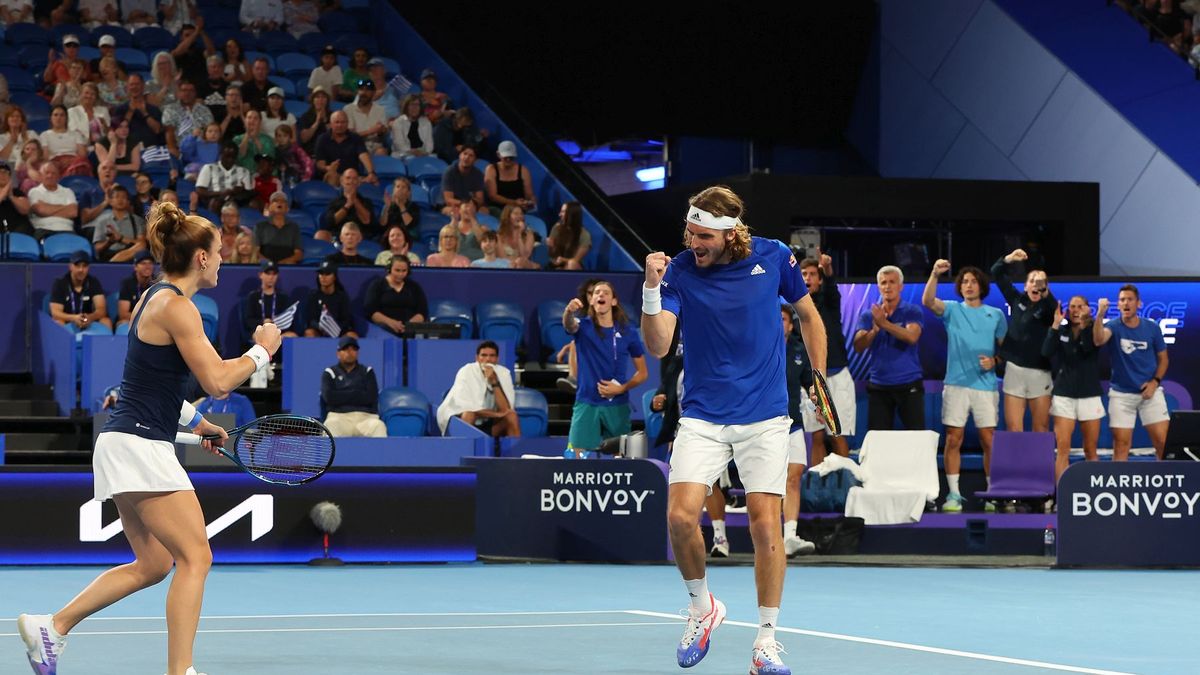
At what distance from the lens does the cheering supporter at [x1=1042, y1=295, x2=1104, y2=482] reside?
49.2 feet

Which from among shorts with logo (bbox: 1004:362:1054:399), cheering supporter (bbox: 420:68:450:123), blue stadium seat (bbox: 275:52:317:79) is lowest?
shorts with logo (bbox: 1004:362:1054:399)

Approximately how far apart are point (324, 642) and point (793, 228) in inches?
433

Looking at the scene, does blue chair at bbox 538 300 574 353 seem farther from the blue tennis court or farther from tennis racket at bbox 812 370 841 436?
tennis racket at bbox 812 370 841 436

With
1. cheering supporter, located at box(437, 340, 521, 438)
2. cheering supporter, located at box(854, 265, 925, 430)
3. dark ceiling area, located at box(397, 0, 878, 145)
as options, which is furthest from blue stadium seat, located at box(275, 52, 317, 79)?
cheering supporter, located at box(854, 265, 925, 430)

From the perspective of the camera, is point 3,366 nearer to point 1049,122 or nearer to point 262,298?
point 262,298

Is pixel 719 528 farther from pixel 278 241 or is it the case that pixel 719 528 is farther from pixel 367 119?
pixel 367 119

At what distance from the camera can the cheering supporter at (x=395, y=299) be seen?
1570 cm

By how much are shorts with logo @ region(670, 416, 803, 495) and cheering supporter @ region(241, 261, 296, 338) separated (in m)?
9.00

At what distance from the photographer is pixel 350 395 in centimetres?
1423

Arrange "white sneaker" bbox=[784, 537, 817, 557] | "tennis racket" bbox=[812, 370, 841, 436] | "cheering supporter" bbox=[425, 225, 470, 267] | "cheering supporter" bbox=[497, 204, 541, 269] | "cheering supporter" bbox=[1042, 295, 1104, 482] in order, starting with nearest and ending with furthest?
"tennis racket" bbox=[812, 370, 841, 436] → "white sneaker" bbox=[784, 537, 817, 557] → "cheering supporter" bbox=[1042, 295, 1104, 482] → "cheering supporter" bbox=[425, 225, 470, 267] → "cheering supporter" bbox=[497, 204, 541, 269]

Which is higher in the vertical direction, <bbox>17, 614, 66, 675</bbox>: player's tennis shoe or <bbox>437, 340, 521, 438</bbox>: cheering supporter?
<bbox>437, 340, 521, 438</bbox>: cheering supporter

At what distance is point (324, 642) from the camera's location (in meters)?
7.93

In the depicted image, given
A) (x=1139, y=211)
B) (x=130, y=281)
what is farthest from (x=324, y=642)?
(x=1139, y=211)

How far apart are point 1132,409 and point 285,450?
1034 cm
